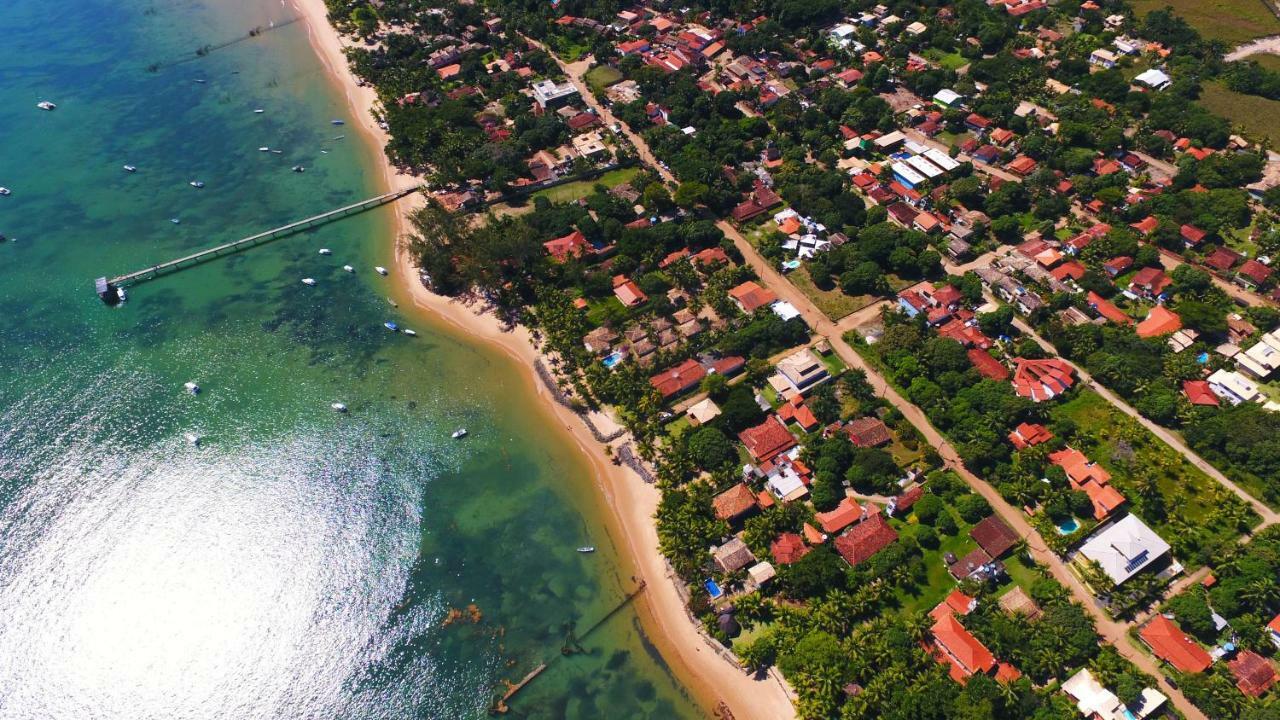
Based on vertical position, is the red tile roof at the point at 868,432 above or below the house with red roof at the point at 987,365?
below

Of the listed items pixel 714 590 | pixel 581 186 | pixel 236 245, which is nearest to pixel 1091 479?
pixel 714 590

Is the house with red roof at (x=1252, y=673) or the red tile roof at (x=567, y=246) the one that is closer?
the house with red roof at (x=1252, y=673)

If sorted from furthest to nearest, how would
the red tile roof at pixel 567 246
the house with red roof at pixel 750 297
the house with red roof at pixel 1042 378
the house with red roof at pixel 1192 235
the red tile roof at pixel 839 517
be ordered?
the red tile roof at pixel 567 246 → the house with red roof at pixel 1192 235 → the house with red roof at pixel 750 297 → the house with red roof at pixel 1042 378 → the red tile roof at pixel 839 517

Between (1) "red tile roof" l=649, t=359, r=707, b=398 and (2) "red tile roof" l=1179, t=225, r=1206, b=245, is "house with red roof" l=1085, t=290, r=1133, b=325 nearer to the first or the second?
(2) "red tile roof" l=1179, t=225, r=1206, b=245

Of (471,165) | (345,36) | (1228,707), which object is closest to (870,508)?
(1228,707)

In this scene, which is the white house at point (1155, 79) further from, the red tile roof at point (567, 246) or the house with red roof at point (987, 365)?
the red tile roof at point (567, 246)

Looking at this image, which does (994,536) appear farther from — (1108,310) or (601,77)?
(601,77)

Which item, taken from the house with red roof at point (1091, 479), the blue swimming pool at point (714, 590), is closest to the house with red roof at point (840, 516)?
the blue swimming pool at point (714, 590)
